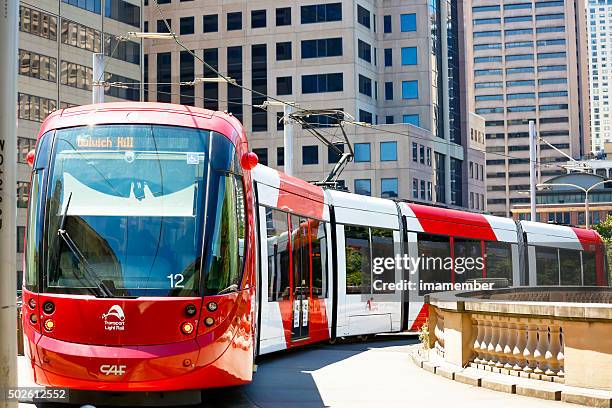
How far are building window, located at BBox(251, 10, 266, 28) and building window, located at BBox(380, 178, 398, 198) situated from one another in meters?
17.4

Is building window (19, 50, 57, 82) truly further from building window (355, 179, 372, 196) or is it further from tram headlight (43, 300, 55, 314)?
tram headlight (43, 300, 55, 314)

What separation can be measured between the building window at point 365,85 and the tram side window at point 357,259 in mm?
66769

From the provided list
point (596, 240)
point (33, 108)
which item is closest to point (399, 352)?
point (596, 240)

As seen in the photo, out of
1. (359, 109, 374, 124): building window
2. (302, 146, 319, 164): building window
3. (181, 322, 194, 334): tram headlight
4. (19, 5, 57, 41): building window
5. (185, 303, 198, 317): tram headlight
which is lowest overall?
(181, 322, 194, 334): tram headlight

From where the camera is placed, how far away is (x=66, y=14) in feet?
231

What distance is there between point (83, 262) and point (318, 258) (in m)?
8.77

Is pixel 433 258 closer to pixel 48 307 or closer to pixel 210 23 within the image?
pixel 48 307

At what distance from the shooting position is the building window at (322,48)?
86.6 m

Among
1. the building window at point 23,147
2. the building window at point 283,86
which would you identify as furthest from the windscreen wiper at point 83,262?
the building window at point 283,86

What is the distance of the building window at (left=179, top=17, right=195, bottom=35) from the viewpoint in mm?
92188

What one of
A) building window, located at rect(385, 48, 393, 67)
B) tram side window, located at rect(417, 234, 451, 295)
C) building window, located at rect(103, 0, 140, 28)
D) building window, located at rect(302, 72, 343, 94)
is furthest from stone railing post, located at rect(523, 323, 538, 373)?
building window, located at rect(385, 48, 393, 67)

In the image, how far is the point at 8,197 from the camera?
832cm

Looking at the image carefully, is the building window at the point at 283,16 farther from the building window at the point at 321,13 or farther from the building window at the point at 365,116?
the building window at the point at 365,116

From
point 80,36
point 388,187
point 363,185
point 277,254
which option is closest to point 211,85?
point 363,185
